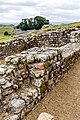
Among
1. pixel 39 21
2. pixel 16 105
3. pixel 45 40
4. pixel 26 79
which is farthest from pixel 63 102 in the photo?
pixel 39 21

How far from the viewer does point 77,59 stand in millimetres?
10781

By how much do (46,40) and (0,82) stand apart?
1051 cm

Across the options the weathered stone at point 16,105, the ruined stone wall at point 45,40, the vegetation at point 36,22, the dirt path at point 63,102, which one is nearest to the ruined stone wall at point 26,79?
the weathered stone at point 16,105

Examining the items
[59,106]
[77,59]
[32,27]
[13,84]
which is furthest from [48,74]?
[32,27]

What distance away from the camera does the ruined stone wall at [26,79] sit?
5.79 m

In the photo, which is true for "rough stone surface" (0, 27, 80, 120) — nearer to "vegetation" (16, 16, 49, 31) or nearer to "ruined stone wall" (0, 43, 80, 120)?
"ruined stone wall" (0, 43, 80, 120)

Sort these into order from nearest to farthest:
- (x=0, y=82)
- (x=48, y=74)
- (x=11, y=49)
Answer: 1. (x=0, y=82)
2. (x=48, y=74)
3. (x=11, y=49)

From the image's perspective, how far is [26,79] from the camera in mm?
6793

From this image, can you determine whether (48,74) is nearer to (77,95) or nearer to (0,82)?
(77,95)

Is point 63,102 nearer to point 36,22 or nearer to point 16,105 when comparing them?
point 16,105

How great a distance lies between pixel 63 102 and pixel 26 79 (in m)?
1.36

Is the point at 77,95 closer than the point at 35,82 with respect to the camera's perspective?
No

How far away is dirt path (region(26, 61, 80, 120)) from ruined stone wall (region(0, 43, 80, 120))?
0.63ft

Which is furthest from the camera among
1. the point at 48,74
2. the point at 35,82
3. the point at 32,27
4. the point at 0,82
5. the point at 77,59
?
the point at 32,27
